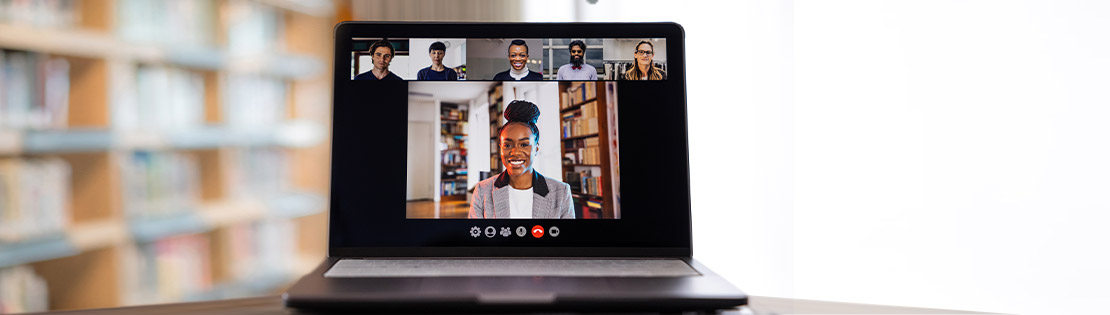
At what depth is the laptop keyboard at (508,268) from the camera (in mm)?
643

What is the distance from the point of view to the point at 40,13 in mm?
1190

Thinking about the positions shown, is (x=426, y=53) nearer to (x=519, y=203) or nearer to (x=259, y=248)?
(x=519, y=203)

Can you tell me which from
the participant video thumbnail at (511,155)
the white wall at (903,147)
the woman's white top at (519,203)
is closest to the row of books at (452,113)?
the participant video thumbnail at (511,155)

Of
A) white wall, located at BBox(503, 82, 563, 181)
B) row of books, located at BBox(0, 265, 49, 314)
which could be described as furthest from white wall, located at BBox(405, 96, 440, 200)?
row of books, located at BBox(0, 265, 49, 314)

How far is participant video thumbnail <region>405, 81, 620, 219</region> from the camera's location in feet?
2.47

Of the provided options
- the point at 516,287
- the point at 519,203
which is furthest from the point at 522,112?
the point at 516,287

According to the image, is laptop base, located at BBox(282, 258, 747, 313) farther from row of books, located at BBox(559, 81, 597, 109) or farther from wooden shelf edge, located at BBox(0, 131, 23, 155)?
wooden shelf edge, located at BBox(0, 131, 23, 155)

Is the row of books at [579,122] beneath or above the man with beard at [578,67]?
beneath

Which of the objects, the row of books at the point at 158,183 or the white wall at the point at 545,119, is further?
the row of books at the point at 158,183

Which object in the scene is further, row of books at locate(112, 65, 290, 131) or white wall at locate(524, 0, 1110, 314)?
row of books at locate(112, 65, 290, 131)

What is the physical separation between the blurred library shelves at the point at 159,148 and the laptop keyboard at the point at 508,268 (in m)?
0.61

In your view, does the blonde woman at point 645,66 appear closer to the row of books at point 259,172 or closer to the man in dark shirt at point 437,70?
the man in dark shirt at point 437,70

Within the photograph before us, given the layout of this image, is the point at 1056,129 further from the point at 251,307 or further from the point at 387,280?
the point at 251,307

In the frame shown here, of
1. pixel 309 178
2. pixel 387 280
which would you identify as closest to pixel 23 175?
pixel 309 178
